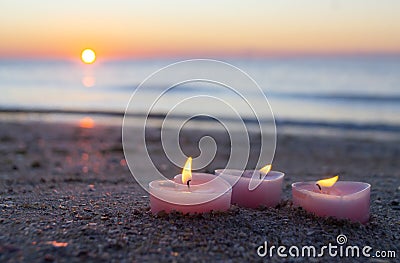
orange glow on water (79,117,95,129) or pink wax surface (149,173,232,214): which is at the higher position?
orange glow on water (79,117,95,129)

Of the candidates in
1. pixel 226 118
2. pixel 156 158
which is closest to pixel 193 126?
pixel 226 118

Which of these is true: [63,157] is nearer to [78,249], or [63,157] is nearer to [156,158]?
[156,158]

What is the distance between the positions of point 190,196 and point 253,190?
509mm

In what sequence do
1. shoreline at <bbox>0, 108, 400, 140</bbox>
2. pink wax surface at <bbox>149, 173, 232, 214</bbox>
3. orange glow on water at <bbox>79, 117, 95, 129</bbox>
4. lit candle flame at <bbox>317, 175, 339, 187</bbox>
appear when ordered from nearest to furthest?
pink wax surface at <bbox>149, 173, 232, 214</bbox>
lit candle flame at <bbox>317, 175, 339, 187</bbox>
orange glow on water at <bbox>79, 117, 95, 129</bbox>
shoreline at <bbox>0, 108, 400, 140</bbox>

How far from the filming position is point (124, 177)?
17.9ft

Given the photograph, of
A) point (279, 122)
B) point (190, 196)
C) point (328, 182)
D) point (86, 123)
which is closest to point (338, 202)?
point (328, 182)

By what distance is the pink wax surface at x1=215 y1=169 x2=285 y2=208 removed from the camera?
9.45 ft

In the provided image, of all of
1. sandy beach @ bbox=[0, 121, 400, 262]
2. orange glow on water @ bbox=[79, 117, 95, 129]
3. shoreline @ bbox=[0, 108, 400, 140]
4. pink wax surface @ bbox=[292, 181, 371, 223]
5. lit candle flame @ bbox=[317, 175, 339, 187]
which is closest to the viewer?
sandy beach @ bbox=[0, 121, 400, 262]

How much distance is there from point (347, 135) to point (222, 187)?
951 cm

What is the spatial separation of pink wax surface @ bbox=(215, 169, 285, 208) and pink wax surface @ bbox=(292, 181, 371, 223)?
13cm

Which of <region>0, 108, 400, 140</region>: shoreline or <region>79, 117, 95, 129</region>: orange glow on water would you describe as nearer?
<region>79, 117, 95, 129</region>: orange glow on water

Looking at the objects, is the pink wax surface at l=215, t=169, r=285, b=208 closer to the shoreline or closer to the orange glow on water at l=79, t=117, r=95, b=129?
the shoreline

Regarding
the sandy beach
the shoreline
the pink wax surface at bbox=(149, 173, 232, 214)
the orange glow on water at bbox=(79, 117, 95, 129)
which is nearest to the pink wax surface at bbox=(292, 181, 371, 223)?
the sandy beach

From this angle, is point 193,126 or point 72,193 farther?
point 193,126
